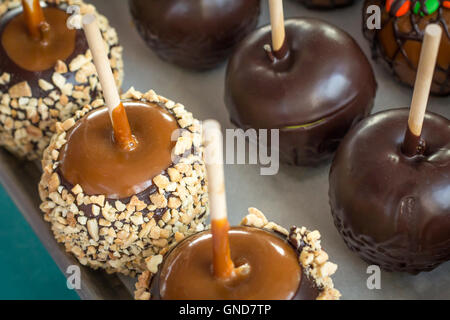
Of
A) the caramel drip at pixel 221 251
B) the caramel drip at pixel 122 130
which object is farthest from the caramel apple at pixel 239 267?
the caramel drip at pixel 122 130

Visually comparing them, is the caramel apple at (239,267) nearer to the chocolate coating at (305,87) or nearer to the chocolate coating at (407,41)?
the chocolate coating at (305,87)

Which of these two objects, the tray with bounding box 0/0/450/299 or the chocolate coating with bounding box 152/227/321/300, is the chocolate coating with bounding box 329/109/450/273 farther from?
the chocolate coating with bounding box 152/227/321/300

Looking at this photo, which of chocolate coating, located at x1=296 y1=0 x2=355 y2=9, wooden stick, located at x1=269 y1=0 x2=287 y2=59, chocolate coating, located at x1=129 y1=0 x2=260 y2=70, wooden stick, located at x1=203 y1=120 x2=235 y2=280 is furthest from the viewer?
chocolate coating, located at x1=296 y1=0 x2=355 y2=9

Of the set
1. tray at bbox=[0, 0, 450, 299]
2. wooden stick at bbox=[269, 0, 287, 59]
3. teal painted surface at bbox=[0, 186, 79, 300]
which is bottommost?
teal painted surface at bbox=[0, 186, 79, 300]

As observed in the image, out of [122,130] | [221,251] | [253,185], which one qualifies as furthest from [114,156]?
[253,185]

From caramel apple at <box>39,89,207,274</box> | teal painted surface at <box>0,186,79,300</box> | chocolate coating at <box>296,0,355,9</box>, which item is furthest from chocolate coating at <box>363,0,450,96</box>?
teal painted surface at <box>0,186,79,300</box>

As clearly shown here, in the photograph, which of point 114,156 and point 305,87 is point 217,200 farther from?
point 305,87
